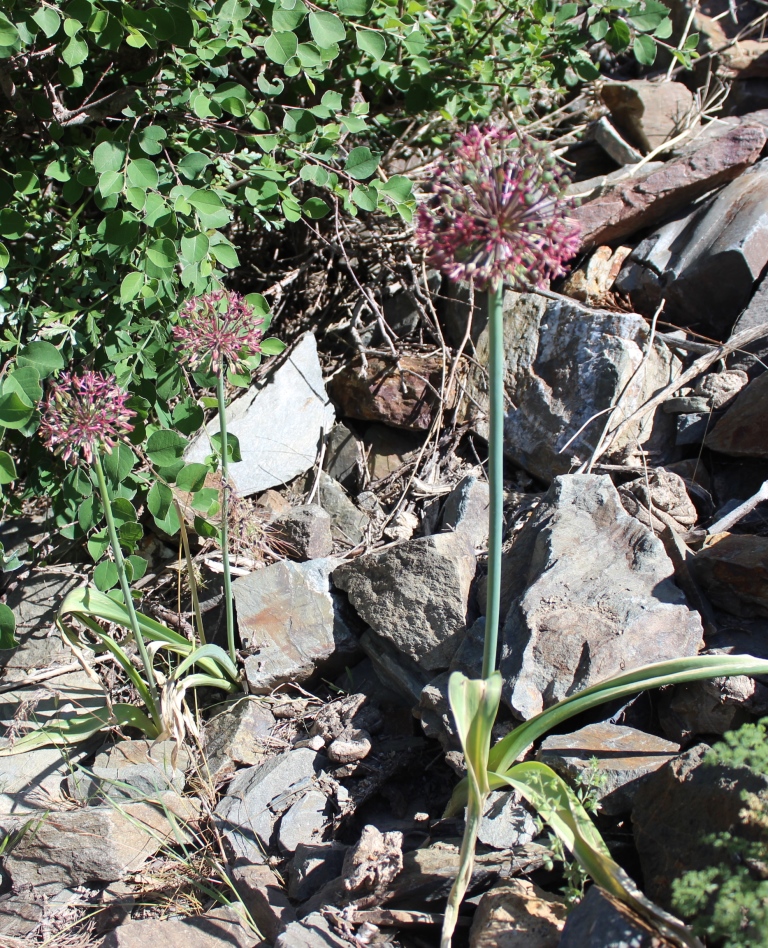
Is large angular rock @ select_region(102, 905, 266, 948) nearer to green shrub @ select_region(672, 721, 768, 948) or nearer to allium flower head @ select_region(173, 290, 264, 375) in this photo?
green shrub @ select_region(672, 721, 768, 948)

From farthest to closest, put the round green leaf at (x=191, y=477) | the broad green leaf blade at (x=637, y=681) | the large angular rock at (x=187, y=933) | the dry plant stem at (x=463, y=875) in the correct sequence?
the round green leaf at (x=191, y=477) < the large angular rock at (x=187, y=933) < the broad green leaf blade at (x=637, y=681) < the dry plant stem at (x=463, y=875)

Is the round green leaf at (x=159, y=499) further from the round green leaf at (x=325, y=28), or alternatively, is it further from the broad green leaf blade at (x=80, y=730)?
the round green leaf at (x=325, y=28)

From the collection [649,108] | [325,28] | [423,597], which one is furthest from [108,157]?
[649,108]

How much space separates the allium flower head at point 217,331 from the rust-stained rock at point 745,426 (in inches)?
68.8

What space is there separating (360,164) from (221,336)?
1051 millimetres

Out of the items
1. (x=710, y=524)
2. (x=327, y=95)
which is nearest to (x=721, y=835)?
(x=710, y=524)

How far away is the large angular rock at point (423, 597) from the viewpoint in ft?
9.23

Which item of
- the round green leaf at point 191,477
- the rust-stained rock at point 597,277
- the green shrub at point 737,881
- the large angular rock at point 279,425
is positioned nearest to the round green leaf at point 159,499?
the round green leaf at point 191,477

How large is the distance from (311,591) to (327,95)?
1.80 metres

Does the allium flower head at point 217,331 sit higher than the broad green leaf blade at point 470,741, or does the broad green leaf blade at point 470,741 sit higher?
the allium flower head at point 217,331

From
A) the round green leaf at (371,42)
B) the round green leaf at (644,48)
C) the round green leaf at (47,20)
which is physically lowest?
the round green leaf at (644,48)

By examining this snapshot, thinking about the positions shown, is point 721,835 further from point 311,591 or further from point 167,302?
point 167,302

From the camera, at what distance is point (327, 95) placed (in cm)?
295

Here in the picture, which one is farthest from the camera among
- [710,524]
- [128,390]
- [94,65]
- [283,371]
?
[283,371]
